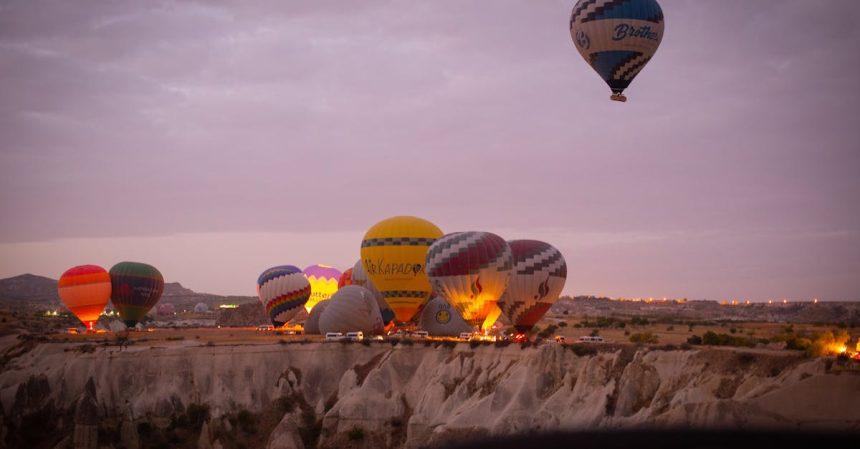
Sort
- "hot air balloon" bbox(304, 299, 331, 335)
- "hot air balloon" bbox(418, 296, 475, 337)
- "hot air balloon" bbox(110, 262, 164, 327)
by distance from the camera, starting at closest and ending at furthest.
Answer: "hot air balloon" bbox(418, 296, 475, 337), "hot air balloon" bbox(304, 299, 331, 335), "hot air balloon" bbox(110, 262, 164, 327)

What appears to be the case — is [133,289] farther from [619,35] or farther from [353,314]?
[619,35]

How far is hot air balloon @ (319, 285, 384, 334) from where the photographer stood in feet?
196

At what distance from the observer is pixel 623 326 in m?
75.5

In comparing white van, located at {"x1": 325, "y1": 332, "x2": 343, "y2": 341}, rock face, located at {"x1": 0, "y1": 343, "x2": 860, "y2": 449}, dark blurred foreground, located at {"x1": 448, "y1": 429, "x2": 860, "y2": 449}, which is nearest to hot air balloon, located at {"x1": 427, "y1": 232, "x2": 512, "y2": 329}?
rock face, located at {"x1": 0, "y1": 343, "x2": 860, "y2": 449}

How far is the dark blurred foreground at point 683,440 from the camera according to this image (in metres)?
12.5

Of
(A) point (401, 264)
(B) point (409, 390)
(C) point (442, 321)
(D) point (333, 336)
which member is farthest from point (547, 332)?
(B) point (409, 390)

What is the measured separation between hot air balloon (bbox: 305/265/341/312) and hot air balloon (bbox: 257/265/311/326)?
1150 cm

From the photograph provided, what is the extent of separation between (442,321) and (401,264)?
14.3 ft

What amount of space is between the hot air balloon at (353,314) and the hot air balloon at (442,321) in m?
3.41

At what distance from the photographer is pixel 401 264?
2456 inches

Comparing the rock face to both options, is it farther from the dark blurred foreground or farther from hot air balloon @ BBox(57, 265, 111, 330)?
the dark blurred foreground

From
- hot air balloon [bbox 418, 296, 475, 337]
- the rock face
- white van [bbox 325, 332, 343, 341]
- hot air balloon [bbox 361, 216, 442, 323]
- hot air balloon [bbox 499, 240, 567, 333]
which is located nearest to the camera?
the rock face

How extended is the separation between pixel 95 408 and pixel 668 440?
48.8 metres

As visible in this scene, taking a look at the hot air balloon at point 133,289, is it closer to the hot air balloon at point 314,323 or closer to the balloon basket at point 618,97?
the hot air balloon at point 314,323
